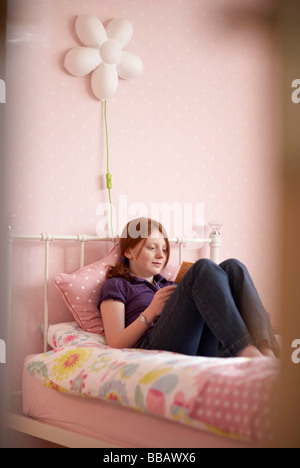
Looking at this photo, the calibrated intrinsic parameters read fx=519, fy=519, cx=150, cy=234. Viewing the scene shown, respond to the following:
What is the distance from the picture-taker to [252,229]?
2277 millimetres

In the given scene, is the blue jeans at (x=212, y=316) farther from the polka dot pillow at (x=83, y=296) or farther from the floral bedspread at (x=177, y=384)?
the polka dot pillow at (x=83, y=296)

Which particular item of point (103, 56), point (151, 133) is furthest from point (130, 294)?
point (103, 56)

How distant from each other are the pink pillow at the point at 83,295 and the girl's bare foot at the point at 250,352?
0.63 meters

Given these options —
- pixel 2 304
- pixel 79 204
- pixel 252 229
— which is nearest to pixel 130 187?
pixel 79 204

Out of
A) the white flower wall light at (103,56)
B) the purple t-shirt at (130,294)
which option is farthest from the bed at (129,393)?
the white flower wall light at (103,56)

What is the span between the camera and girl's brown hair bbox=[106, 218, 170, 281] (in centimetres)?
174

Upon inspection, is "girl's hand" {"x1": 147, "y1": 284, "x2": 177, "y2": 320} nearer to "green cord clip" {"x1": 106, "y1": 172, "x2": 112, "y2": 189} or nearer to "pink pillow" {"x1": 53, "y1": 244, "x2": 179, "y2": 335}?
"pink pillow" {"x1": 53, "y1": 244, "x2": 179, "y2": 335}

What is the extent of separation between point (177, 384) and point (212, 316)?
0.27m

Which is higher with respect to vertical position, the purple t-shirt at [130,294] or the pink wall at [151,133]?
the pink wall at [151,133]

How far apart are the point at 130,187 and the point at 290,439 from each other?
5.69ft

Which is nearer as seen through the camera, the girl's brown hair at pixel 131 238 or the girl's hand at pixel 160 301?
the girl's hand at pixel 160 301

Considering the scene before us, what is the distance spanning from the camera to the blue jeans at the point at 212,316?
119 cm

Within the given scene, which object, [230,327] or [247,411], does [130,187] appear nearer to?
[230,327]
